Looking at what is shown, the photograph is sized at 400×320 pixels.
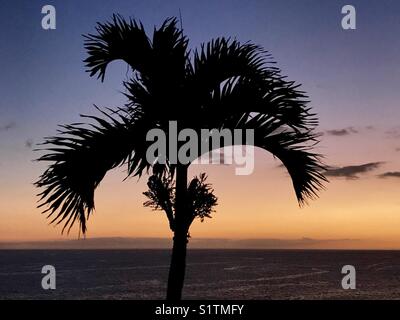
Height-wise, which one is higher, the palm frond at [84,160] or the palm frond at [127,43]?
the palm frond at [127,43]

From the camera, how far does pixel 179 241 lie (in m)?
4.16

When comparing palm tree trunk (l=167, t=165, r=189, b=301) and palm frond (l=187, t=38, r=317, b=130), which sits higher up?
palm frond (l=187, t=38, r=317, b=130)

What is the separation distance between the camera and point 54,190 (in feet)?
12.1

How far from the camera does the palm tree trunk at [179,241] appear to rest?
4.11 m

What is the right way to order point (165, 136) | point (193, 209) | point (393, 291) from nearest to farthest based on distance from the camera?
point (165, 136)
point (193, 209)
point (393, 291)

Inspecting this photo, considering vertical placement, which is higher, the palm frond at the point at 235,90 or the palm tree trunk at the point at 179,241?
the palm frond at the point at 235,90

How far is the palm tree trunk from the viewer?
411 cm

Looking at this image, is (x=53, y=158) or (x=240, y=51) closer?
(x=53, y=158)

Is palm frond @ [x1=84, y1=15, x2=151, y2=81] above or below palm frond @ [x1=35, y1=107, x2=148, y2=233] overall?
above

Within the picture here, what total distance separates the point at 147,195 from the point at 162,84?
0.99m

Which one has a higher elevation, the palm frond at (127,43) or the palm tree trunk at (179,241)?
the palm frond at (127,43)

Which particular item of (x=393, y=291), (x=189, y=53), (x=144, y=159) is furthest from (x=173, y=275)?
(x=393, y=291)

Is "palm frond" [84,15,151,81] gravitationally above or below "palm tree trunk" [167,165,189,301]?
above

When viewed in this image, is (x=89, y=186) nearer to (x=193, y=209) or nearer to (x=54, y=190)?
(x=54, y=190)
